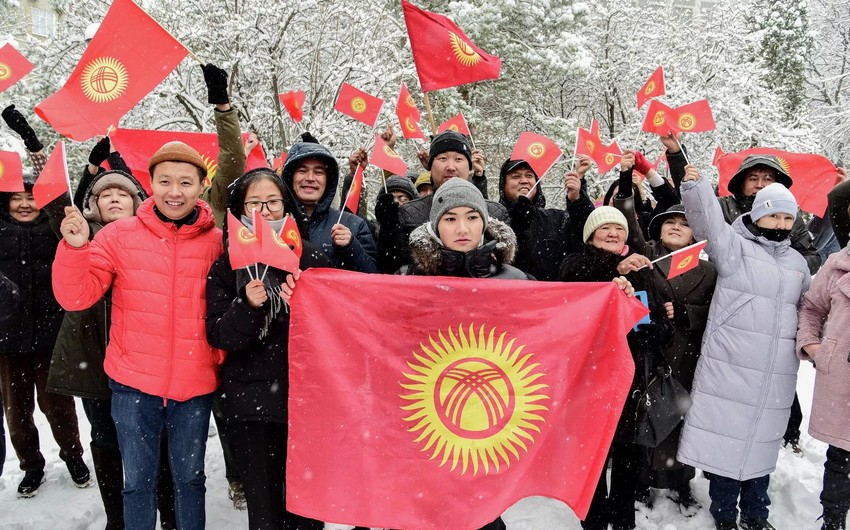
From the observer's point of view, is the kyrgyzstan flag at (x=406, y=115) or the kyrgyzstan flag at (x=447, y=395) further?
the kyrgyzstan flag at (x=406, y=115)

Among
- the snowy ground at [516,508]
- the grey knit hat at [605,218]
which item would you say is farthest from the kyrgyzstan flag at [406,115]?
the snowy ground at [516,508]

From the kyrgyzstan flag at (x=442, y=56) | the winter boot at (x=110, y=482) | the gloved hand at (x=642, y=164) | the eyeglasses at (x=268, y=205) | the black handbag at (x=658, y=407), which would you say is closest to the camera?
the eyeglasses at (x=268, y=205)

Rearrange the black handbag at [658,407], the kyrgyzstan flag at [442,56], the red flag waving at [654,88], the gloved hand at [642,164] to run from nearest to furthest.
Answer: the black handbag at [658,407] → the gloved hand at [642,164] → the kyrgyzstan flag at [442,56] → the red flag waving at [654,88]

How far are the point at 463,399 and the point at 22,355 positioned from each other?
3.43 m

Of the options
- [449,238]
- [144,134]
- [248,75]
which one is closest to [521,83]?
[248,75]

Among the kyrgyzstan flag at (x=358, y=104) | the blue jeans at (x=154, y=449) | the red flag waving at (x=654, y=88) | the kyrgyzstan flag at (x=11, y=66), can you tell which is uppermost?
the red flag waving at (x=654, y=88)

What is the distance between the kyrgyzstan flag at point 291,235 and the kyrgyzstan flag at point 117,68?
1460 millimetres

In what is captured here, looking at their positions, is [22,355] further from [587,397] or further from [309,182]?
[587,397]

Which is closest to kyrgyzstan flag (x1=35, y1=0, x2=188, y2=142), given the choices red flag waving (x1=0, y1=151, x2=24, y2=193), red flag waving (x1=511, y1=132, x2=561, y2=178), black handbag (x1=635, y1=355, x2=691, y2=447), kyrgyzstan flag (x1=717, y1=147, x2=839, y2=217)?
red flag waving (x1=0, y1=151, x2=24, y2=193)

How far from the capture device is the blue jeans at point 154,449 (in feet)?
9.51

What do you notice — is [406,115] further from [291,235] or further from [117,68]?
[291,235]

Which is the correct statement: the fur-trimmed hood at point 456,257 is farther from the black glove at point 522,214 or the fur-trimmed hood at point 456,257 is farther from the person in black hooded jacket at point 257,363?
the black glove at point 522,214

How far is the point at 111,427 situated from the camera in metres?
3.46

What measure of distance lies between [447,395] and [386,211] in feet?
4.93
